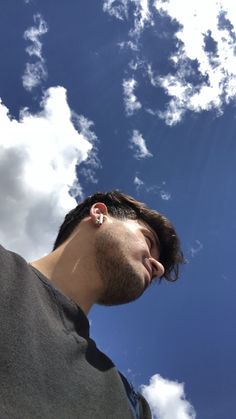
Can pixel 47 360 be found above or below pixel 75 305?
below

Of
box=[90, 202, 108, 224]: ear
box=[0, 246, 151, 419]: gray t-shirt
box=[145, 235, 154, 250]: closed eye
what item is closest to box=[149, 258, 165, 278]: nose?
box=[145, 235, 154, 250]: closed eye

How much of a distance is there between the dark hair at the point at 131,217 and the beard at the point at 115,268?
0.46 metres

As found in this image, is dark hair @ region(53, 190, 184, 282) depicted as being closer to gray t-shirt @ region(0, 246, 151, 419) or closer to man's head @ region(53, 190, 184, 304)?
man's head @ region(53, 190, 184, 304)

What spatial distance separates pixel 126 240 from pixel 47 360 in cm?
124

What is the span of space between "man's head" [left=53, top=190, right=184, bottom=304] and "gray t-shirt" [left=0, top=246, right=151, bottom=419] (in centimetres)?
51

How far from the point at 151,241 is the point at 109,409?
5.18 feet

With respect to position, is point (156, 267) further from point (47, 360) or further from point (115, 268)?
point (47, 360)

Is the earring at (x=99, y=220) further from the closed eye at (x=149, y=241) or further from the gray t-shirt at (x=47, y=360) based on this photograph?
the gray t-shirt at (x=47, y=360)

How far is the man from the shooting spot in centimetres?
162

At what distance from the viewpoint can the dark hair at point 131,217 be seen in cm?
329

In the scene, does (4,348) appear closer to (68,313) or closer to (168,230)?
(68,313)

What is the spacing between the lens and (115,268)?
2.70 m

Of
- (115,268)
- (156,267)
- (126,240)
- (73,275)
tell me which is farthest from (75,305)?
(156,267)

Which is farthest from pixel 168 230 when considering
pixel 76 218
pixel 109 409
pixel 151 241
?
pixel 109 409
